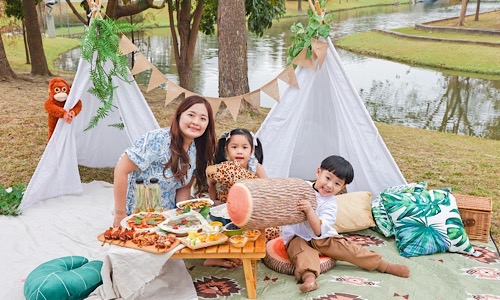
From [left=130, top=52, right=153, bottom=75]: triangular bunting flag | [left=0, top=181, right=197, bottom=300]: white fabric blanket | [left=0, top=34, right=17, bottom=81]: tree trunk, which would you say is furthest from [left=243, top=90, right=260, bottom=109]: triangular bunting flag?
[left=0, top=34, right=17, bottom=81]: tree trunk

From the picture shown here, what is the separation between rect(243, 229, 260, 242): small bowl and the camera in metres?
2.88

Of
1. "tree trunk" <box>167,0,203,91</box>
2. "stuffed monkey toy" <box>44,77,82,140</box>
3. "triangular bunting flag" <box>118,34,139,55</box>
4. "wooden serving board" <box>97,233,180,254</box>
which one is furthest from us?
"tree trunk" <box>167,0,203,91</box>

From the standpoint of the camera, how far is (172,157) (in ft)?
11.2

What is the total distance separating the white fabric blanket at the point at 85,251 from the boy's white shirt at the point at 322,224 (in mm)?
777

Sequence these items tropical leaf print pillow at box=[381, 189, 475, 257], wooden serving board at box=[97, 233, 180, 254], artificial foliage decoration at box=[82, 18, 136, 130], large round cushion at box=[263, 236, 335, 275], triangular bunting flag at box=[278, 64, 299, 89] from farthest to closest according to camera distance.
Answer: triangular bunting flag at box=[278, 64, 299, 89] → artificial foliage decoration at box=[82, 18, 136, 130] → tropical leaf print pillow at box=[381, 189, 475, 257] → large round cushion at box=[263, 236, 335, 275] → wooden serving board at box=[97, 233, 180, 254]

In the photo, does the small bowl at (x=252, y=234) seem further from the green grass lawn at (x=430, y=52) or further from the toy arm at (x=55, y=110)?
the green grass lawn at (x=430, y=52)

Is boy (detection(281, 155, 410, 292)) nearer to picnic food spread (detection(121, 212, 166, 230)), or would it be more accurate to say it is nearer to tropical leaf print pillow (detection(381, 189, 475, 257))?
tropical leaf print pillow (detection(381, 189, 475, 257))

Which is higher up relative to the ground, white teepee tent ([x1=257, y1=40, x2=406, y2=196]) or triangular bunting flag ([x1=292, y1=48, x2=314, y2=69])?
triangular bunting flag ([x1=292, y1=48, x2=314, y2=69])

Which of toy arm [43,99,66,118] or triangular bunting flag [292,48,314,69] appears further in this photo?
toy arm [43,99,66,118]

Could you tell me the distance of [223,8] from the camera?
22.4 ft

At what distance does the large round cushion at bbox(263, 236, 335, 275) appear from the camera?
3.24m

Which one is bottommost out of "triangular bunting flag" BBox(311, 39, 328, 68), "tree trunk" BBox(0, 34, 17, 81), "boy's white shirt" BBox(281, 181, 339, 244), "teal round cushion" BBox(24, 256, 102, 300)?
"teal round cushion" BBox(24, 256, 102, 300)

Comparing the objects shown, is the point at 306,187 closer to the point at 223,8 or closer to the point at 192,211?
the point at 192,211

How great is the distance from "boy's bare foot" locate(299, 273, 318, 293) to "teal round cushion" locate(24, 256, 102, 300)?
49.6 inches
